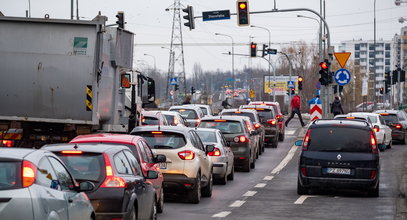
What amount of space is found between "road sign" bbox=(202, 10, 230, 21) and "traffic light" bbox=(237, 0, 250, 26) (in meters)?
3.70

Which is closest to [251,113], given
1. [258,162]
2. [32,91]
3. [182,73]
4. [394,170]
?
[258,162]

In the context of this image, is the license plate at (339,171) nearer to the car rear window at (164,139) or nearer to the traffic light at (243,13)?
the car rear window at (164,139)

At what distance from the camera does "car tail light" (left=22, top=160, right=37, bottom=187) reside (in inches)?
337

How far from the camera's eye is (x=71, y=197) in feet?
32.1

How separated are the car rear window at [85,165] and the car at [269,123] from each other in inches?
1080

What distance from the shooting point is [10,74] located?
22.1 metres

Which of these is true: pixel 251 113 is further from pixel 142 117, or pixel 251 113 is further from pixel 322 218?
pixel 322 218

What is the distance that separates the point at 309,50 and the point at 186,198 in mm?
121851

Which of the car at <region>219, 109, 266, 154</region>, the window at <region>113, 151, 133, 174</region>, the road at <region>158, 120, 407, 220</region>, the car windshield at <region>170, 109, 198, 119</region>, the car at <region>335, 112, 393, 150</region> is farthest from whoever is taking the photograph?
the car windshield at <region>170, 109, 198, 119</region>

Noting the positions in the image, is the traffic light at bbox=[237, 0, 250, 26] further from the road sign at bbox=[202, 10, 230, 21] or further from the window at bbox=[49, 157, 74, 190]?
the window at bbox=[49, 157, 74, 190]

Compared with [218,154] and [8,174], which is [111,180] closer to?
[8,174]

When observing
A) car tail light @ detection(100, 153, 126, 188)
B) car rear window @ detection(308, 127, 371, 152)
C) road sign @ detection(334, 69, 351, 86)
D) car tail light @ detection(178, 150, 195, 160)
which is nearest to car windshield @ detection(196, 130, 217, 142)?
car rear window @ detection(308, 127, 371, 152)

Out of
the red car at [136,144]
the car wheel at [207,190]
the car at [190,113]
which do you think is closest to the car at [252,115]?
the car at [190,113]

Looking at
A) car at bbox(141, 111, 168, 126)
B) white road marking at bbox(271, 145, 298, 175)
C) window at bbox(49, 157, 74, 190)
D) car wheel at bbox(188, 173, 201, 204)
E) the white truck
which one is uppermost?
the white truck
